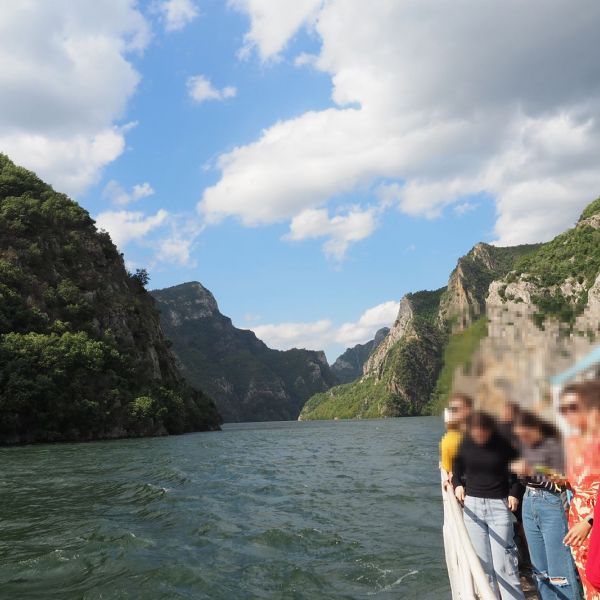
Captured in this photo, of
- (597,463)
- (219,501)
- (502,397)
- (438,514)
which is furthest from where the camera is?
(219,501)

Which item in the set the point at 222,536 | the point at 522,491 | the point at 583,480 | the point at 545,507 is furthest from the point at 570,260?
the point at 583,480

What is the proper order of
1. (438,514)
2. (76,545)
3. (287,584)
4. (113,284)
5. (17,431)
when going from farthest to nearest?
(113,284) → (17,431) → (438,514) → (76,545) → (287,584)

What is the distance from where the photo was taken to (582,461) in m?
3.63

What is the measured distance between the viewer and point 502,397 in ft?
13.1

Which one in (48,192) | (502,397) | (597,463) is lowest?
(597,463)

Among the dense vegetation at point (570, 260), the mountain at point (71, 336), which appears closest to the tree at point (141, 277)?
the mountain at point (71, 336)

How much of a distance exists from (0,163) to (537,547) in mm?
A: 94231

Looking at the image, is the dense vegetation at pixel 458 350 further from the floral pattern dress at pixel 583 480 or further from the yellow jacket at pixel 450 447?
the yellow jacket at pixel 450 447

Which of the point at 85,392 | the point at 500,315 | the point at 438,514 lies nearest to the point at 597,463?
the point at 500,315

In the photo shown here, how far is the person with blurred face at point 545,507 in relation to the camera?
Answer: 450 centimetres

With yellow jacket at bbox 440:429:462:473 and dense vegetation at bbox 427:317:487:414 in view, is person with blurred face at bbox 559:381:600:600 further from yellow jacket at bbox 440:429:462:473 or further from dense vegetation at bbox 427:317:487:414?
yellow jacket at bbox 440:429:462:473

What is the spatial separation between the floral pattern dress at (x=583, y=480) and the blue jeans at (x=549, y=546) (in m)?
0.78

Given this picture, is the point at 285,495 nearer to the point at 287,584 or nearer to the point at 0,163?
the point at 287,584

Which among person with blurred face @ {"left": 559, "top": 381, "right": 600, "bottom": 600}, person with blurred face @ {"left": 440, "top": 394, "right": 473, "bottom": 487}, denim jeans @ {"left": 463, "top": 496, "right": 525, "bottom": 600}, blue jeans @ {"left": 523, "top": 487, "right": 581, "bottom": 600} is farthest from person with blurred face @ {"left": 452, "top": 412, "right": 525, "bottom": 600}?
person with blurred face @ {"left": 559, "top": 381, "right": 600, "bottom": 600}
